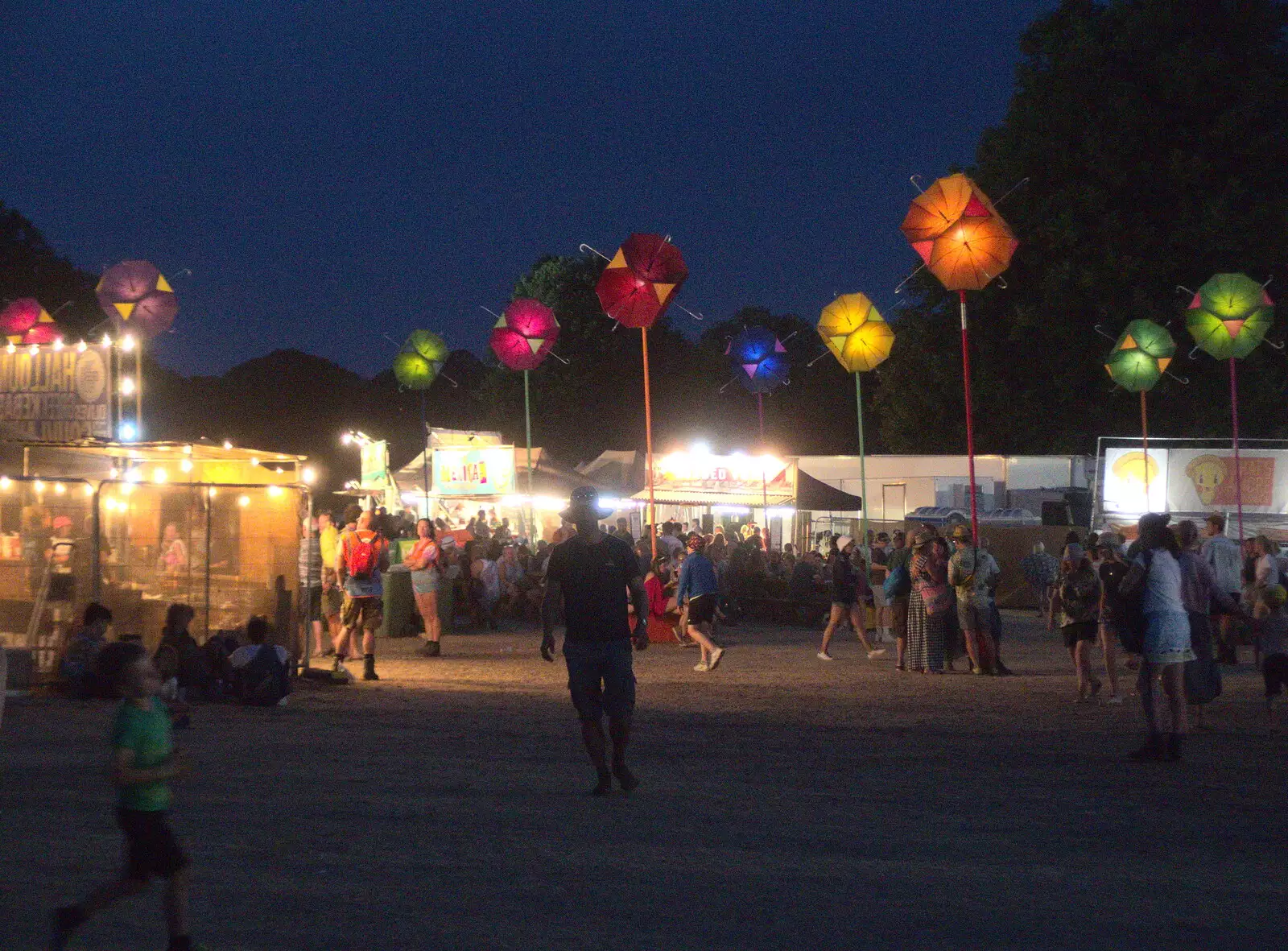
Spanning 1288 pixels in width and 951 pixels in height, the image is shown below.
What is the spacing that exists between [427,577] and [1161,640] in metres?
9.90

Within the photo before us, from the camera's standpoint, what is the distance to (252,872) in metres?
6.56

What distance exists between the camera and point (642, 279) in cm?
2011

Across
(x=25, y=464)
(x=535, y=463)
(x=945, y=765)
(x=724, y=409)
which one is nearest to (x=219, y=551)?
(x=25, y=464)

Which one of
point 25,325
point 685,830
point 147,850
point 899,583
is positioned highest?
point 25,325

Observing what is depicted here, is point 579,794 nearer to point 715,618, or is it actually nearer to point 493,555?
point 715,618

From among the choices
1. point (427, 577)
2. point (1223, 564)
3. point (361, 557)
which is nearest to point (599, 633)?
point (361, 557)

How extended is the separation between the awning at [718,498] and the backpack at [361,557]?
48.7 ft

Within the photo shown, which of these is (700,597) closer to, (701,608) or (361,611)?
(701,608)

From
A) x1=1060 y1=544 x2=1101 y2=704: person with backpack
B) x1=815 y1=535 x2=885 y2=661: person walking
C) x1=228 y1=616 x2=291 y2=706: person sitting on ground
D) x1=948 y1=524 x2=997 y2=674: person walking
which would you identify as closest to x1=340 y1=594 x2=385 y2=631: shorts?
x1=228 y1=616 x2=291 y2=706: person sitting on ground

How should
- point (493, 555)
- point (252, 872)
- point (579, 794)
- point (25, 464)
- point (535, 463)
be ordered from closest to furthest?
point (252, 872), point (579, 794), point (25, 464), point (493, 555), point (535, 463)

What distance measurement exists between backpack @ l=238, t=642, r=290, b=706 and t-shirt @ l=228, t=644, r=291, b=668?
0.10 feet

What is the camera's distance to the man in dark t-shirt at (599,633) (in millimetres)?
8609

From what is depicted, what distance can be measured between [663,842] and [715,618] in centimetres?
1118

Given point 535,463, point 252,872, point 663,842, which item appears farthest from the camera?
point 535,463
